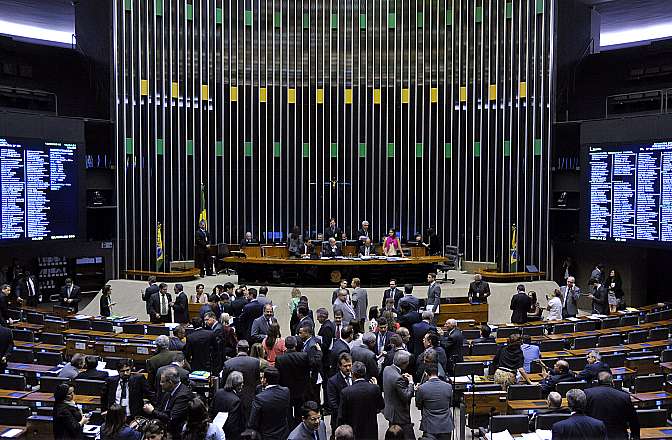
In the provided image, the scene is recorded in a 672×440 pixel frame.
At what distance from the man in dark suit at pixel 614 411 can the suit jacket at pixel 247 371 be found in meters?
3.45

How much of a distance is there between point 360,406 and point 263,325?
3.53 metres

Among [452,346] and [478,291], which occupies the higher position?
[478,291]

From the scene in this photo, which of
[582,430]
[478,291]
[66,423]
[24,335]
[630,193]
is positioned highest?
[630,193]

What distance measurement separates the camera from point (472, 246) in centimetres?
2364

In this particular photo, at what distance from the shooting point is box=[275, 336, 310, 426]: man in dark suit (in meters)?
8.33

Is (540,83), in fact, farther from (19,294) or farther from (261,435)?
(261,435)

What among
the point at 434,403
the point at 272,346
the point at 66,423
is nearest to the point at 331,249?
the point at 272,346

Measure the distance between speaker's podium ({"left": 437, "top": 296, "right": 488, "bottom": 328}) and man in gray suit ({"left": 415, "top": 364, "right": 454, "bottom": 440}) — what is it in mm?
7866

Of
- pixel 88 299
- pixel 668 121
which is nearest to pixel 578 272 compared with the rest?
pixel 668 121

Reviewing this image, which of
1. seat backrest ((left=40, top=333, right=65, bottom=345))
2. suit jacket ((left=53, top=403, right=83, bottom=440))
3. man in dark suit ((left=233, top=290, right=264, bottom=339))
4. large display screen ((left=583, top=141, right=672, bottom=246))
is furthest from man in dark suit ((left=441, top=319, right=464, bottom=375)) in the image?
large display screen ((left=583, top=141, right=672, bottom=246))

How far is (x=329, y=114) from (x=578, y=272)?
9.42 metres

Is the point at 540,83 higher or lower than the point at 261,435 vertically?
higher

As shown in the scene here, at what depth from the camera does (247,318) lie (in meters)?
12.0

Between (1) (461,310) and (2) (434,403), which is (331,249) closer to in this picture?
(1) (461,310)
